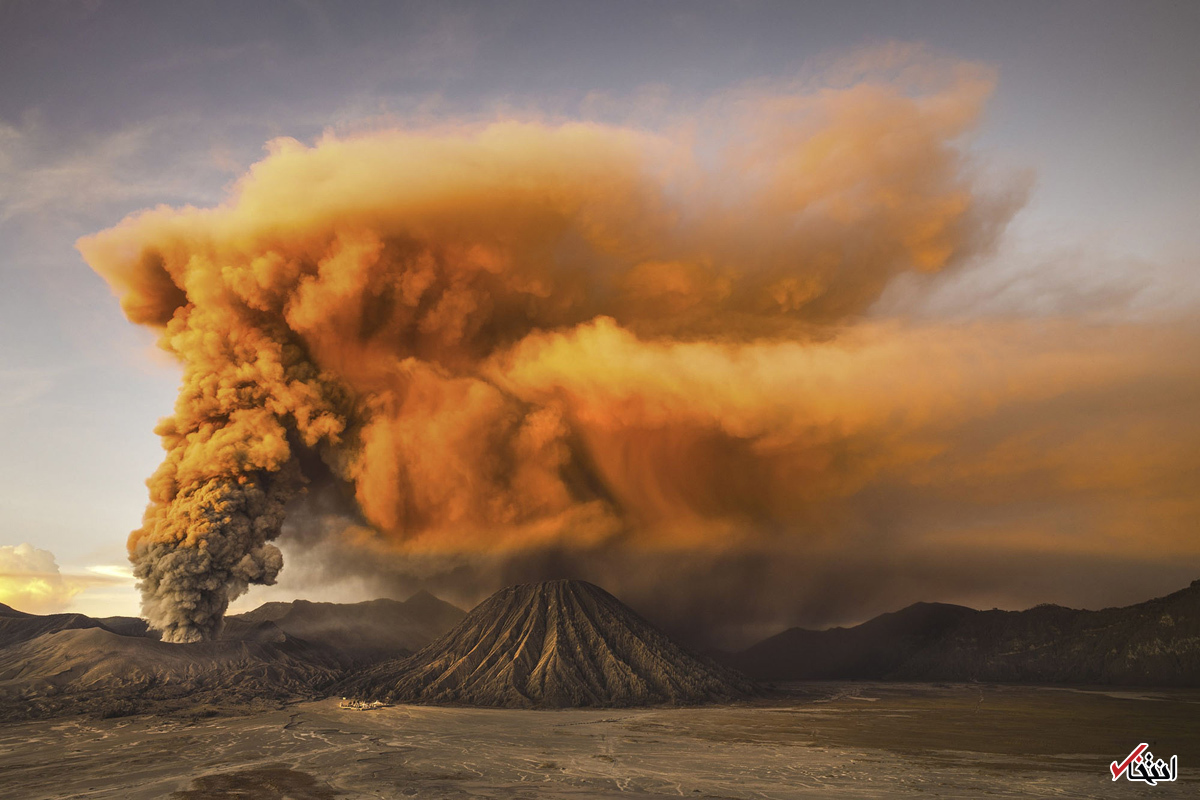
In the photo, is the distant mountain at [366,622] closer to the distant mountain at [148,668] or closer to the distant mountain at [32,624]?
the distant mountain at [148,668]

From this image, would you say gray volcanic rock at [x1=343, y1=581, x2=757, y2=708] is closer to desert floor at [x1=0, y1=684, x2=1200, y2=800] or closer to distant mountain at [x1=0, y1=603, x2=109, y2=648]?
desert floor at [x1=0, y1=684, x2=1200, y2=800]

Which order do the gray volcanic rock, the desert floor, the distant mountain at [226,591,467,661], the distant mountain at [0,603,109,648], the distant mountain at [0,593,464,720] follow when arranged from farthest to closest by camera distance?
the distant mountain at [226,591,467,661] → the distant mountain at [0,603,109,648] → the gray volcanic rock → the distant mountain at [0,593,464,720] → the desert floor

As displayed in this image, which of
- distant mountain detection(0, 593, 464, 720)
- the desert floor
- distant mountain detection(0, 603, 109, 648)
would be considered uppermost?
distant mountain detection(0, 603, 109, 648)

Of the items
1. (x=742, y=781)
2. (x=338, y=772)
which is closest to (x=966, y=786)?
(x=742, y=781)

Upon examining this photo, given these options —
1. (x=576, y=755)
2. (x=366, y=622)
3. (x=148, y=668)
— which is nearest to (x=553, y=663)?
(x=148, y=668)

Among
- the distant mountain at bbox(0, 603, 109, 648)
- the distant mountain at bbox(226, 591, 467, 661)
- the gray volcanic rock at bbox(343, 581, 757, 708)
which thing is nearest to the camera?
the gray volcanic rock at bbox(343, 581, 757, 708)

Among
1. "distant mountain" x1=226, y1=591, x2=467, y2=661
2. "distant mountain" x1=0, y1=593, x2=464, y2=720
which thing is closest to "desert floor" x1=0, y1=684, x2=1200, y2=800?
"distant mountain" x1=0, y1=593, x2=464, y2=720
